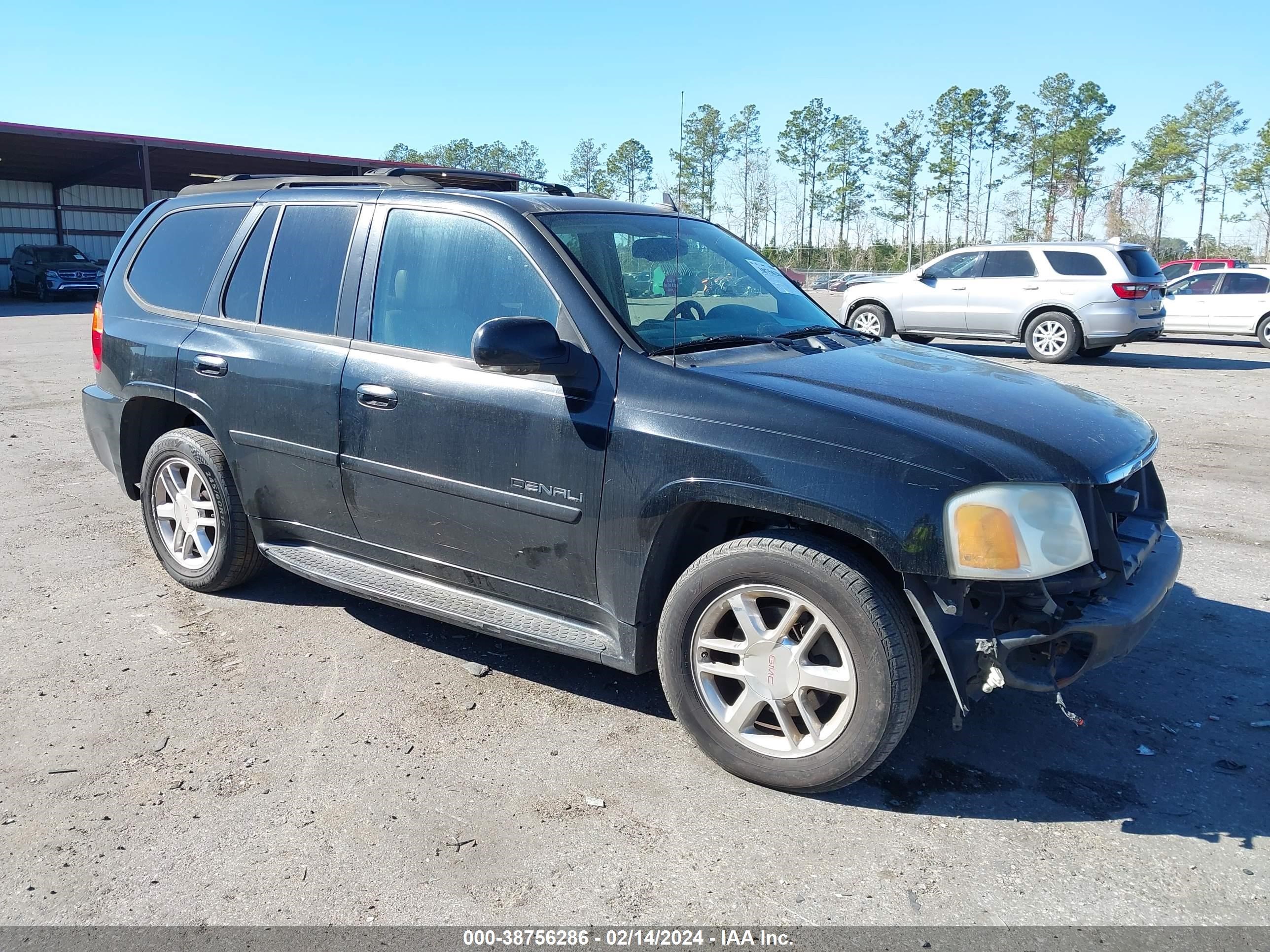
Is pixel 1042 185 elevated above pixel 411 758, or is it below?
above

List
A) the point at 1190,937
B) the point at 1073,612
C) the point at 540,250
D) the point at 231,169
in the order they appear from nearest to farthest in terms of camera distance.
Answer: the point at 1190,937, the point at 1073,612, the point at 540,250, the point at 231,169

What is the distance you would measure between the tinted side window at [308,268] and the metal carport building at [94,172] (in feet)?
92.2

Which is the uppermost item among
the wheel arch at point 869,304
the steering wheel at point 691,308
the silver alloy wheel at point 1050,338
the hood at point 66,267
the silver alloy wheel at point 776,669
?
the hood at point 66,267

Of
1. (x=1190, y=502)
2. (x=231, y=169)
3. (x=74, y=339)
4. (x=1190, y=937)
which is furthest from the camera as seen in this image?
(x=231, y=169)

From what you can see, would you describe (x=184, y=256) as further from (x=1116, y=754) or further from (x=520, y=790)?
(x=1116, y=754)

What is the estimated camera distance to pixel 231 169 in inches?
1433

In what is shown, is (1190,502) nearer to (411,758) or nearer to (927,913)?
(927,913)

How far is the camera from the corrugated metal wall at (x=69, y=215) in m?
37.3

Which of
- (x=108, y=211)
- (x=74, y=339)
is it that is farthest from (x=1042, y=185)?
(x=74, y=339)

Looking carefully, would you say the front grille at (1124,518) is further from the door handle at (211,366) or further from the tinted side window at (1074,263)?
the tinted side window at (1074,263)

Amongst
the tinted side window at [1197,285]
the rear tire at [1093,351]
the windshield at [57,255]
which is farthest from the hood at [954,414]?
the windshield at [57,255]

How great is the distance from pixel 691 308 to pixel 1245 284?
1900cm

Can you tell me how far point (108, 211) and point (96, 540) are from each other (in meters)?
40.1

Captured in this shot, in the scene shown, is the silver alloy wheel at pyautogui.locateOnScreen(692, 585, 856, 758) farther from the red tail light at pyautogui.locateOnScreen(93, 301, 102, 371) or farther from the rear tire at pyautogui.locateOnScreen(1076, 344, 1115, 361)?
the rear tire at pyautogui.locateOnScreen(1076, 344, 1115, 361)
